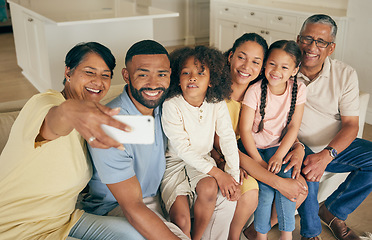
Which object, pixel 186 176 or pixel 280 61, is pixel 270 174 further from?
pixel 280 61

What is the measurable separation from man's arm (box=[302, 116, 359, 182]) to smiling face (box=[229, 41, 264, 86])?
501mm

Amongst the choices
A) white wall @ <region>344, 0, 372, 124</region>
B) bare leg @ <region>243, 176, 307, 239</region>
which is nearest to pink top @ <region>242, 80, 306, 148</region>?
bare leg @ <region>243, 176, 307, 239</region>

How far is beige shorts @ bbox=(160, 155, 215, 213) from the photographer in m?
1.60

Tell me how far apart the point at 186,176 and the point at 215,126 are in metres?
0.26

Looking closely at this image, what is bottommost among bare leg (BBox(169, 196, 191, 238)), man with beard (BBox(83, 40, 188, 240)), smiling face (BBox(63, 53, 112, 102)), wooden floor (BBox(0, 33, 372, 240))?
wooden floor (BBox(0, 33, 372, 240))

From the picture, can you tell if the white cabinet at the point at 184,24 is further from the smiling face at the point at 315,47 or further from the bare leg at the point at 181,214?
the bare leg at the point at 181,214

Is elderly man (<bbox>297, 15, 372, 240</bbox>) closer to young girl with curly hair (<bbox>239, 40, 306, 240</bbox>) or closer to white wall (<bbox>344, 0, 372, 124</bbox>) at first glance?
young girl with curly hair (<bbox>239, 40, 306, 240</bbox>)

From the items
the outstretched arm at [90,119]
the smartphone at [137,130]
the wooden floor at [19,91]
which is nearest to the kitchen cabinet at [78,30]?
the wooden floor at [19,91]

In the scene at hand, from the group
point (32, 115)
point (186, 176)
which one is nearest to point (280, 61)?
point (186, 176)

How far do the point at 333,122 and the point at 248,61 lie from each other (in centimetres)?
65

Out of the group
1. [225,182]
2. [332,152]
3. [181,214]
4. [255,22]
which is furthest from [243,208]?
[255,22]

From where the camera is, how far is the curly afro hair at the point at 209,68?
165 cm

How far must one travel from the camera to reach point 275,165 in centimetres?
179

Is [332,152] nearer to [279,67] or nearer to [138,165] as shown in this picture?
[279,67]
